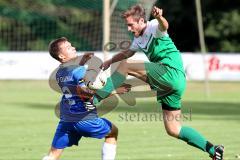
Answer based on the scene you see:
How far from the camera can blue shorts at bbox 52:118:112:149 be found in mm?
8961

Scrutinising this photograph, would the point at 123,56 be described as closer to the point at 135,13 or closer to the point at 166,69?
the point at 166,69

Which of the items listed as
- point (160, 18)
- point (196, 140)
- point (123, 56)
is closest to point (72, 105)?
point (160, 18)

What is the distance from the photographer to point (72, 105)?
8984 millimetres

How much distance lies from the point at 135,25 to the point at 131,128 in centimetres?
615

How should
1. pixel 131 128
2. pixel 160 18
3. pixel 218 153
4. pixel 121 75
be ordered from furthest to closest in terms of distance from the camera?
pixel 131 128 → pixel 121 75 → pixel 218 153 → pixel 160 18

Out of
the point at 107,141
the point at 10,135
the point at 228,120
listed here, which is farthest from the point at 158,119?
the point at 107,141

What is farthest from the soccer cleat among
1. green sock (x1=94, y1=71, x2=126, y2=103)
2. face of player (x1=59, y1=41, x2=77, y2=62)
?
face of player (x1=59, y1=41, x2=77, y2=62)

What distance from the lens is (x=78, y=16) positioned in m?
43.8

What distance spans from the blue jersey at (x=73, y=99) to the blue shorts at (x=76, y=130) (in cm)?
6

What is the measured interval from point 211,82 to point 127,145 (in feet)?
80.5

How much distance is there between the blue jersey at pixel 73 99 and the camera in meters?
8.91

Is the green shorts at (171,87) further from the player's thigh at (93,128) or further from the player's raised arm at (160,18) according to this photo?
the player's thigh at (93,128)

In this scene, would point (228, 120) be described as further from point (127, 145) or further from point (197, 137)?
point (197, 137)

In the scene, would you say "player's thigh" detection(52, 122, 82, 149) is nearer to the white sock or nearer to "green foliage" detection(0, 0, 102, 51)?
the white sock
